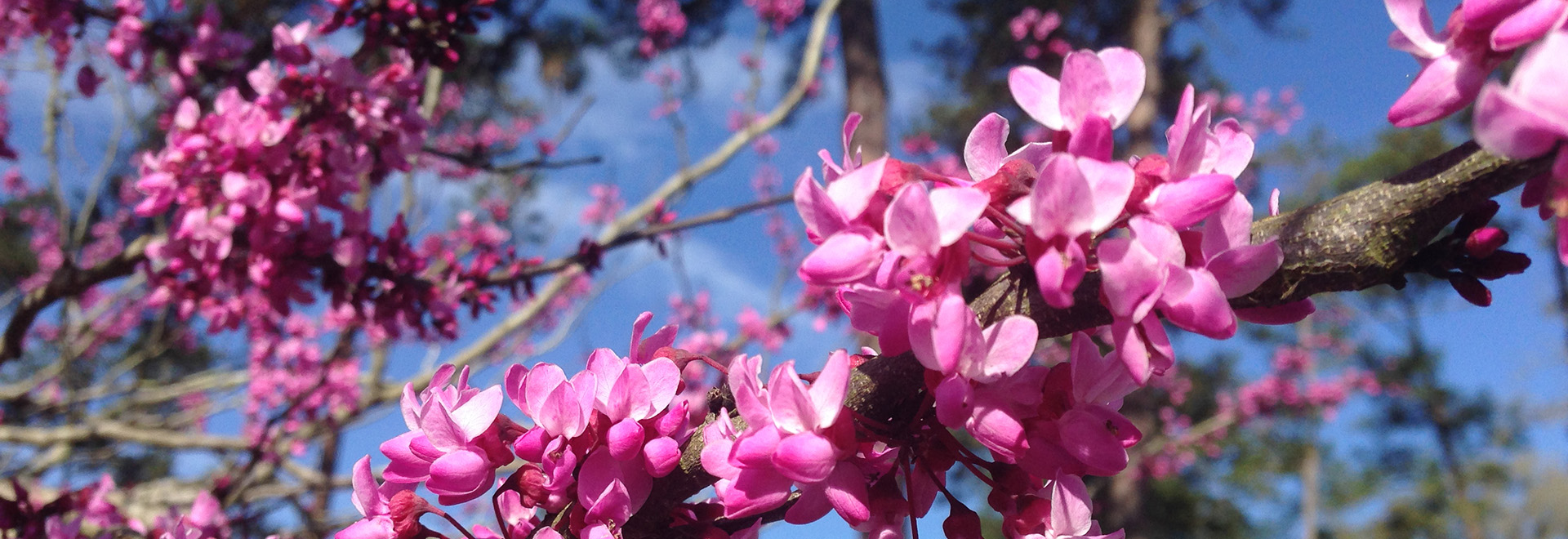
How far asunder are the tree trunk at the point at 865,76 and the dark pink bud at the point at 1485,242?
368 cm

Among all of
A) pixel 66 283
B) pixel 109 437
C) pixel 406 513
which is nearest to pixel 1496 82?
pixel 406 513

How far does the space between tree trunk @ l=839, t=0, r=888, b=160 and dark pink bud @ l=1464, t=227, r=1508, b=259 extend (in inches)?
145

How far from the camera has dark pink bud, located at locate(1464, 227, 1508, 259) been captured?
610 millimetres

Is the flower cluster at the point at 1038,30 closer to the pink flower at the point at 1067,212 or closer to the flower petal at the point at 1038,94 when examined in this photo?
the flower petal at the point at 1038,94

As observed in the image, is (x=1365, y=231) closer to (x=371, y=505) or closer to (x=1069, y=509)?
(x=1069, y=509)

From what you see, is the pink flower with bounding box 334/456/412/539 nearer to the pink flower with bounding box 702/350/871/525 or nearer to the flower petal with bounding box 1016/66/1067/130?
the pink flower with bounding box 702/350/871/525

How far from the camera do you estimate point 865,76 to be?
4641mm

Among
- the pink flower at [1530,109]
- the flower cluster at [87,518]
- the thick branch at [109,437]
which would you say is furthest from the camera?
the thick branch at [109,437]

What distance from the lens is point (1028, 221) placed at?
57cm

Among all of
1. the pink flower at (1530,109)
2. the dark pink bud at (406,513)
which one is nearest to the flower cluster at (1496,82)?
the pink flower at (1530,109)

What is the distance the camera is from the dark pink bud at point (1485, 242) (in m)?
0.61

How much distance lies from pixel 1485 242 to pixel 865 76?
418 centimetres

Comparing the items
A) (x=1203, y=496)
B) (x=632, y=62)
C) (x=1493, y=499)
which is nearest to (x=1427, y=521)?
(x=1493, y=499)

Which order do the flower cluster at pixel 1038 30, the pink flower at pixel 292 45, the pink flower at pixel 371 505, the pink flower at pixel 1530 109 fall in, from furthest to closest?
1. the flower cluster at pixel 1038 30
2. the pink flower at pixel 292 45
3. the pink flower at pixel 371 505
4. the pink flower at pixel 1530 109
